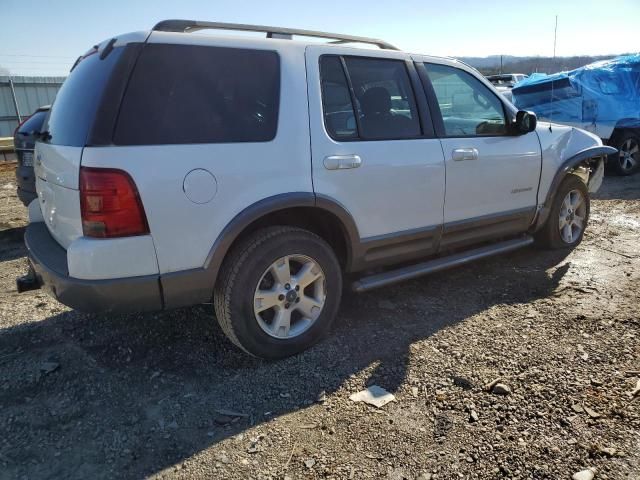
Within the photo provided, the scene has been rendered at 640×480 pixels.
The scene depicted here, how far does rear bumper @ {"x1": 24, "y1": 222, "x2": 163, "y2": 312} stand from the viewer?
247 cm

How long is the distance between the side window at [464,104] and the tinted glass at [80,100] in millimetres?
2301

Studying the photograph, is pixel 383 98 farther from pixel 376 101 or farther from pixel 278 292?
pixel 278 292

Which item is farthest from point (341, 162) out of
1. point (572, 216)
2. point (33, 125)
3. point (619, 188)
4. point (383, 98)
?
point (619, 188)

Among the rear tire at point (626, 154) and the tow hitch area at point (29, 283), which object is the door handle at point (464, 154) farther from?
the rear tire at point (626, 154)

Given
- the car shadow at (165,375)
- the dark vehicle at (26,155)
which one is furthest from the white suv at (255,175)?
the dark vehicle at (26,155)

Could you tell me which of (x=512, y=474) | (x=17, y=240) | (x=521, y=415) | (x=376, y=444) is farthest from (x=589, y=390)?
(x=17, y=240)

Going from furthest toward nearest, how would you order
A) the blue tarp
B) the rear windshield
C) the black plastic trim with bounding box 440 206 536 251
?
the blue tarp < the rear windshield < the black plastic trim with bounding box 440 206 536 251

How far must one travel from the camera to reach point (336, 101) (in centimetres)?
313

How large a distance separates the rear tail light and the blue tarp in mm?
9071

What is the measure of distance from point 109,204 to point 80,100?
0.73m

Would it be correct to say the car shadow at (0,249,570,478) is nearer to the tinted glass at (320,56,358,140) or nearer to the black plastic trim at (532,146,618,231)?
the black plastic trim at (532,146,618,231)

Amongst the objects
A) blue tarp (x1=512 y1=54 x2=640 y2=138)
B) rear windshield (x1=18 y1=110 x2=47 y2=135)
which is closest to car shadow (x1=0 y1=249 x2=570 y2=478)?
rear windshield (x1=18 y1=110 x2=47 y2=135)

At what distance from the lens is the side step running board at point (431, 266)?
340 cm

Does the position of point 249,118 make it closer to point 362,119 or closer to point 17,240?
point 362,119
